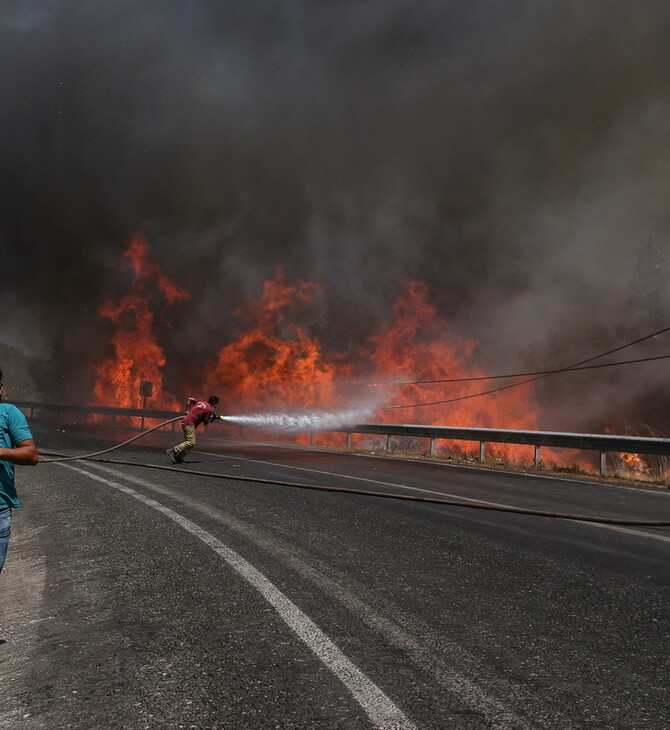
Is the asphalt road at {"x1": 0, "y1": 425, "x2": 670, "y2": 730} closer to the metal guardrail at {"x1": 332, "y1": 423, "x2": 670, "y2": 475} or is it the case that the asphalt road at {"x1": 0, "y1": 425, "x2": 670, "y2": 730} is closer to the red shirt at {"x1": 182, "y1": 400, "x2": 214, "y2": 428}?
the metal guardrail at {"x1": 332, "y1": 423, "x2": 670, "y2": 475}

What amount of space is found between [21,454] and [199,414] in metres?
10.3

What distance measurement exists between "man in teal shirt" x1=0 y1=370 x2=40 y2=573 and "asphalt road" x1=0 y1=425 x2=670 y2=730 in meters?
0.73

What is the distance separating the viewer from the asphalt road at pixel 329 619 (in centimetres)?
294

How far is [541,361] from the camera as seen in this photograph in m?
36.2

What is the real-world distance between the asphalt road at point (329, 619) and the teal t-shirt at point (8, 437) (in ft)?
2.98

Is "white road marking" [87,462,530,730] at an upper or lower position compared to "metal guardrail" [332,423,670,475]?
lower

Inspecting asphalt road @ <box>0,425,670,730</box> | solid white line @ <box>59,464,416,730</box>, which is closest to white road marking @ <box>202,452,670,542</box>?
asphalt road @ <box>0,425,670,730</box>

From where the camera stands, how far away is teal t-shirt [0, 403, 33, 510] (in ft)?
12.9

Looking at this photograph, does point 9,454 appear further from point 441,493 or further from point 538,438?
point 538,438

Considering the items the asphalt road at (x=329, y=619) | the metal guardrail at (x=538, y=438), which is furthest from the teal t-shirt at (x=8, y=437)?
the metal guardrail at (x=538, y=438)

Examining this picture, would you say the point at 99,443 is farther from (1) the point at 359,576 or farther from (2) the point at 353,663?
(2) the point at 353,663

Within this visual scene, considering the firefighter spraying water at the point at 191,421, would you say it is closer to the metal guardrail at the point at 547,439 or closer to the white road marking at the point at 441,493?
the white road marking at the point at 441,493

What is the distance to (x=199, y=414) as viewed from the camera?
1412cm

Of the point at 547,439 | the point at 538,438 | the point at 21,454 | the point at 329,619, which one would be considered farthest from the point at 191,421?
the point at 329,619
